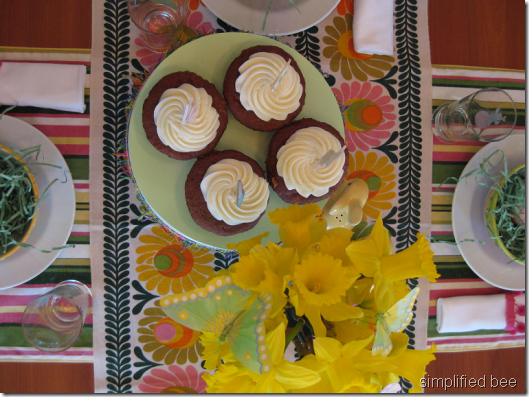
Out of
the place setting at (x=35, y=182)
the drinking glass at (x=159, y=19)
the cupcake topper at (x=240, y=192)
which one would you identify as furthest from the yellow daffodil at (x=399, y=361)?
the drinking glass at (x=159, y=19)

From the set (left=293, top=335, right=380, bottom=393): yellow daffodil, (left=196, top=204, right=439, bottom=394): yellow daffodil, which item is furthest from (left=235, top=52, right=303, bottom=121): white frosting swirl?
(left=293, top=335, right=380, bottom=393): yellow daffodil

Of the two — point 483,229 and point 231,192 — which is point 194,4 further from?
point 483,229

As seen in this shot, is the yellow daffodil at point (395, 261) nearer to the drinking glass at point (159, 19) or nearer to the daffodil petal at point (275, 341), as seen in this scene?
the daffodil petal at point (275, 341)

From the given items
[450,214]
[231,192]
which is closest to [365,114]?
[450,214]

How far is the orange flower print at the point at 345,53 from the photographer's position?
4.16 ft

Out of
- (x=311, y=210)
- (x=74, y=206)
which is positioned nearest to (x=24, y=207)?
(x=74, y=206)

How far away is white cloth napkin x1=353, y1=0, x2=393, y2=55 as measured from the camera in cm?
124

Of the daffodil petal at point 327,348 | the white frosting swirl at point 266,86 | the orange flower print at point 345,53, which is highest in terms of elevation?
the orange flower print at point 345,53

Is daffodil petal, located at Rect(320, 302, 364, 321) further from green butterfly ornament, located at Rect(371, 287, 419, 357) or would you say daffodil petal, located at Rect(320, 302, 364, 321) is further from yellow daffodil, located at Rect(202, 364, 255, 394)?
yellow daffodil, located at Rect(202, 364, 255, 394)

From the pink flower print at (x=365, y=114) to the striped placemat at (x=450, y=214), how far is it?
188 millimetres

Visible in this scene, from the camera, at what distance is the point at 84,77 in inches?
44.9

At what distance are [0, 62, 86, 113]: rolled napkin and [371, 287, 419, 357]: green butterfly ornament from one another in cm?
107

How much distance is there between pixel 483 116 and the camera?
1.20 meters

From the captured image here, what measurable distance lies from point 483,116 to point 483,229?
0.39 m
